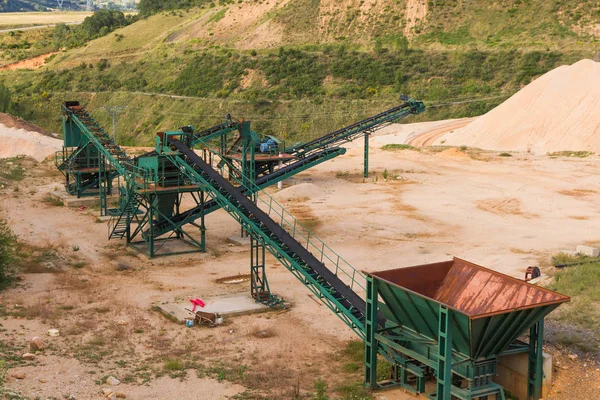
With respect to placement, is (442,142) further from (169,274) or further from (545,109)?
(169,274)

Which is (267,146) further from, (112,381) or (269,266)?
(112,381)

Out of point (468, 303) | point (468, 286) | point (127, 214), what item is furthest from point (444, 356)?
point (127, 214)

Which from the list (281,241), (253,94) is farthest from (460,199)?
(253,94)

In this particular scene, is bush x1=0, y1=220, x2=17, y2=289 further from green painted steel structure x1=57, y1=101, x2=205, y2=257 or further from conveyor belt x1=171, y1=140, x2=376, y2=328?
conveyor belt x1=171, y1=140, x2=376, y2=328

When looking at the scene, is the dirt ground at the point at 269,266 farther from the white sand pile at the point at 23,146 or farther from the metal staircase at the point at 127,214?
the white sand pile at the point at 23,146

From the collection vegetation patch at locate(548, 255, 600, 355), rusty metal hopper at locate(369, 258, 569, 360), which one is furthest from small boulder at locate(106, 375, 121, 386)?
vegetation patch at locate(548, 255, 600, 355)

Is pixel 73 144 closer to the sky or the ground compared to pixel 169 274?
closer to the sky

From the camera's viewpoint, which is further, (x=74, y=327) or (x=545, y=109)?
(x=545, y=109)
